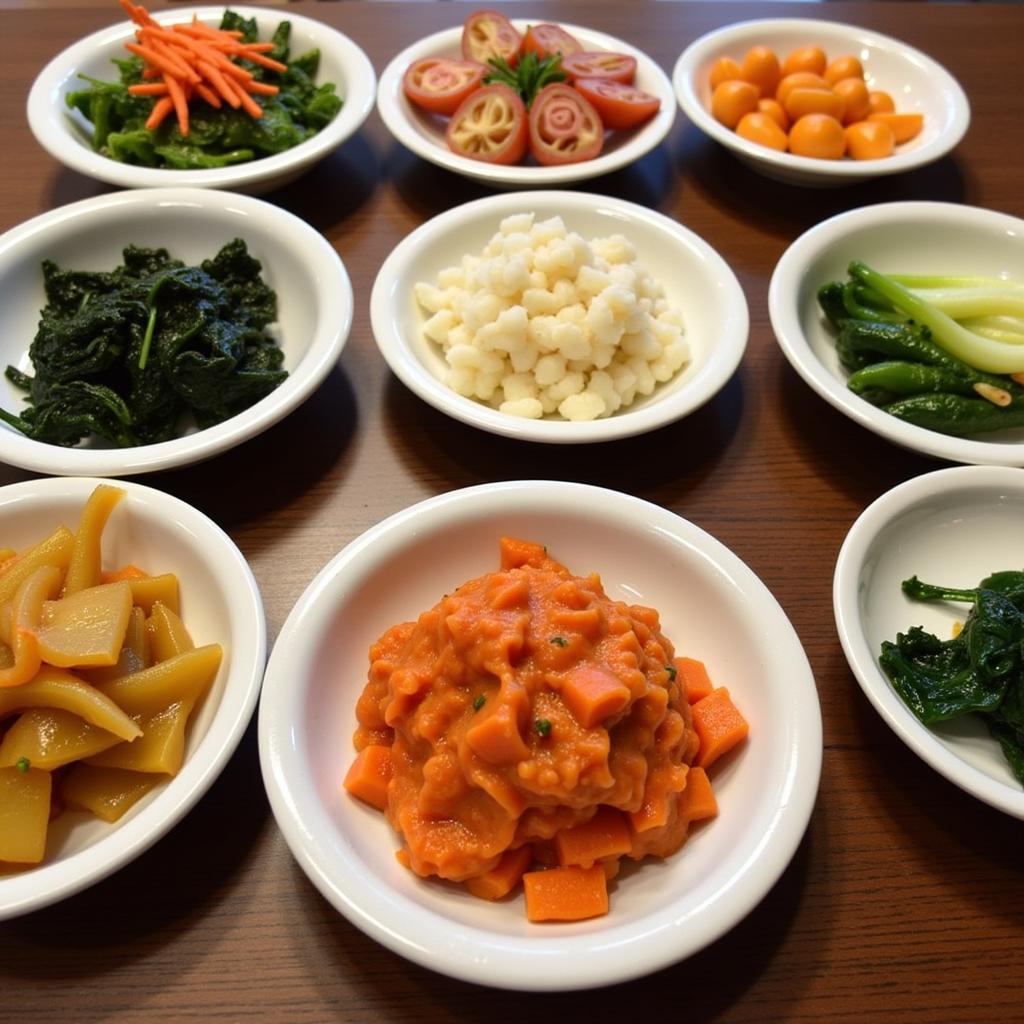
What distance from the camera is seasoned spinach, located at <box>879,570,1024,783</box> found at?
1.42 m

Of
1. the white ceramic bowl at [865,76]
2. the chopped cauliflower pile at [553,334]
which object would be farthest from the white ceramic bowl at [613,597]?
the white ceramic bowl at [865,76]

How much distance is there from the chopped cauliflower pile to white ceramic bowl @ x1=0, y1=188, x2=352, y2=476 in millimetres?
305

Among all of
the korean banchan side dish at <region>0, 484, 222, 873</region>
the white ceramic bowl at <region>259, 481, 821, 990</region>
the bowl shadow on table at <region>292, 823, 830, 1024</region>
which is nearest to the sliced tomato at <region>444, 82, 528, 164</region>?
the white ceramic bowl at <region>259, 481, 821, 990</region>

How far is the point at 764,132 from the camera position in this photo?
8.68 feet

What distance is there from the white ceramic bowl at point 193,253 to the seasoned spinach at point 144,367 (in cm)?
6

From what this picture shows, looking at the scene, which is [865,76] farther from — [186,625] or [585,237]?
[186,625]

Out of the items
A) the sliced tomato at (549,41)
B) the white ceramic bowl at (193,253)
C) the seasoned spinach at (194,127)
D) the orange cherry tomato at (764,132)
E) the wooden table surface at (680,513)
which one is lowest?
the wooden table surface at (680,513)

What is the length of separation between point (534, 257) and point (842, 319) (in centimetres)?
86

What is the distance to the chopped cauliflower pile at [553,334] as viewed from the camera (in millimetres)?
1869

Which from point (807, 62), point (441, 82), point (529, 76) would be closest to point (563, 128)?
point (529, 76)

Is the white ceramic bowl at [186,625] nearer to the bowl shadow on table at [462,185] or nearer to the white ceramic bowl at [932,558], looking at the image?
the white ceramic bowl at [932,558]

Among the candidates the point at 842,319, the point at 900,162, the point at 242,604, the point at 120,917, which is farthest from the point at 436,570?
the point at 900,162

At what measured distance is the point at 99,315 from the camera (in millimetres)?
1845

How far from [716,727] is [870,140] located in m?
2.16
